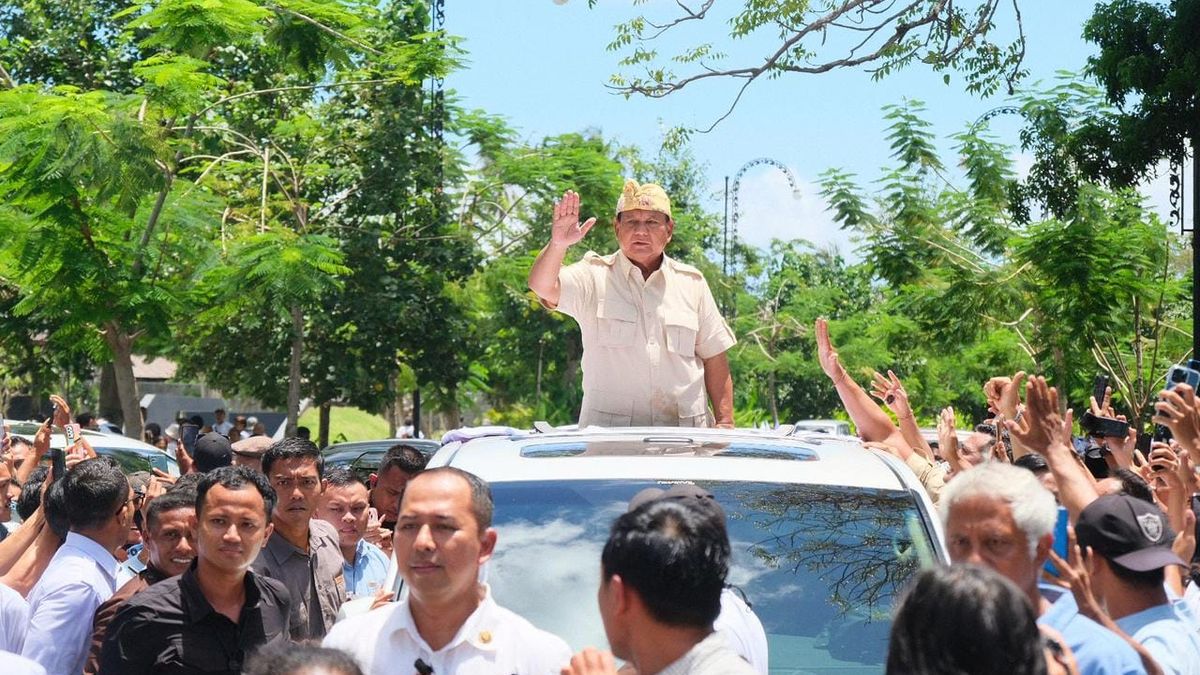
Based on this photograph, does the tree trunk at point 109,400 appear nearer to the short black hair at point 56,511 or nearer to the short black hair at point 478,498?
the short black hair at point 56,511

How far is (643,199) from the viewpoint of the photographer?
6867 millimetres

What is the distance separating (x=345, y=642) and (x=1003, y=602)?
181 cm

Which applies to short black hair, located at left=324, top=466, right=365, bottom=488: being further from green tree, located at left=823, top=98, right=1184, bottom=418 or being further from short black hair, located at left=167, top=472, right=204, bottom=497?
green tree, located at left=823, top=98, right=1184, bottom=418

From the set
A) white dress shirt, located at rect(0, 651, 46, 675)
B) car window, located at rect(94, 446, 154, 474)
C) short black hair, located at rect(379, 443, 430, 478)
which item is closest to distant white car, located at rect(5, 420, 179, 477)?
car window, located at rect(94, 446, 154, 474)

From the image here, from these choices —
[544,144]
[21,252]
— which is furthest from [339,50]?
[544,144]

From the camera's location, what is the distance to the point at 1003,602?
111 inches

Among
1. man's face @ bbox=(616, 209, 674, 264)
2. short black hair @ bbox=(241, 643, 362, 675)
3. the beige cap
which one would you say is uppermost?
the beige cap

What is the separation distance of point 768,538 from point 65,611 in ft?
7.71

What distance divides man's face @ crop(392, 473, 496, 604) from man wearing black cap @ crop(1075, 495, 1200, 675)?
1.61m

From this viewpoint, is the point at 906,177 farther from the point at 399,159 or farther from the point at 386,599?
the point at 386,599

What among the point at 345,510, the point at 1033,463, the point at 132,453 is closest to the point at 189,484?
the point at 345,510

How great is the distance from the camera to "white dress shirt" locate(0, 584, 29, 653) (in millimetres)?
5348

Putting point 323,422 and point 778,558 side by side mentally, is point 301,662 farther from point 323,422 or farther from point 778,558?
point 323,422

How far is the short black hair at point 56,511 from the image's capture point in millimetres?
6223
